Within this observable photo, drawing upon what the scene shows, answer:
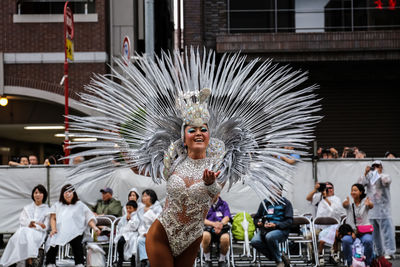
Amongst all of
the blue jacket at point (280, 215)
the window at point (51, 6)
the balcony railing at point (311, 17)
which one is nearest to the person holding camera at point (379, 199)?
the blue jacket at point (280, 215)

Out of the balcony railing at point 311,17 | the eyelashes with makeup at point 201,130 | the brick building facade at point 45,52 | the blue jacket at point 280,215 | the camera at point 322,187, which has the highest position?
the balcony railing at point 311,17

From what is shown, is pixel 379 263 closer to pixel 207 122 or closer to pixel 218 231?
pixel 218 231

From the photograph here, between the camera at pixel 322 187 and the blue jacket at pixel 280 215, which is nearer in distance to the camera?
the blue jacket at pixel 280 215

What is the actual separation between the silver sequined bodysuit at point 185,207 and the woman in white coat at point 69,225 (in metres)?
4.66

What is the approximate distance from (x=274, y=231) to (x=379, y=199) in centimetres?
240

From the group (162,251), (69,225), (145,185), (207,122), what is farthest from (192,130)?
(145,185)

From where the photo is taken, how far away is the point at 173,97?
6.80m

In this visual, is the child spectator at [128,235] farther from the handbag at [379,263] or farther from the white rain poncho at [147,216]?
the handbag at [379,263]

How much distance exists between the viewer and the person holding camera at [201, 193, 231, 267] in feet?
34.8

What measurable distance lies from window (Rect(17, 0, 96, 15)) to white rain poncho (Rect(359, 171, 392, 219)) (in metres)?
9.73

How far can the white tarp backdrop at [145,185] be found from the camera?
503 inches

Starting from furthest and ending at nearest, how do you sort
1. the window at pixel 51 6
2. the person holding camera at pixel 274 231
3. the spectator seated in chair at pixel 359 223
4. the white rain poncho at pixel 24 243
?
the window at pixel 51 6, the white rain poncho at pixel 24 243, the person holding camera at pixel 274 231, the spectator seated in chair at pixel 359 223

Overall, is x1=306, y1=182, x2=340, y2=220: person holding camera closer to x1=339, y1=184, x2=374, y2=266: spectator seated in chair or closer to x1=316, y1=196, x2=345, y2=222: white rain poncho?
x1=316, y1=196, x2=345, y2=222: white rain poncho

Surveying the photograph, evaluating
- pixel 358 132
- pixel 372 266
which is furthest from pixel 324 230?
pixel 358 132
